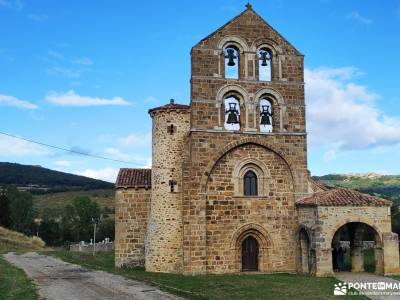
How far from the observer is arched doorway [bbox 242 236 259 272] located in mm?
24297

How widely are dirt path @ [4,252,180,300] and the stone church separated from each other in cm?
386

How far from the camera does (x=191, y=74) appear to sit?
24344 millimetres

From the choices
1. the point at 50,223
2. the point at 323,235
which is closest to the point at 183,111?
the point at 323,235

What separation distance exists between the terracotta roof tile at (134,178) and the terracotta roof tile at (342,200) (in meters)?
8.90

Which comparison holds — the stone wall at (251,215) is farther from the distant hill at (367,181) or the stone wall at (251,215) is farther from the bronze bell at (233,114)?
the distant hill at (367,181)

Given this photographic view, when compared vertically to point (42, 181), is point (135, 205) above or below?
below

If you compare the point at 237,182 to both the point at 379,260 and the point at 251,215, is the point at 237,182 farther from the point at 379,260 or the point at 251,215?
the point at 379,260

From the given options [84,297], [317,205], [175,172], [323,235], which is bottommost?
[84,297]

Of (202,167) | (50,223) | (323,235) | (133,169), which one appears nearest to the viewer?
(323,235)

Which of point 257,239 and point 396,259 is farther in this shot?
point 257,239

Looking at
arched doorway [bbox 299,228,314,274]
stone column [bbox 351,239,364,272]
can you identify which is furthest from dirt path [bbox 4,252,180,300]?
stone column [bbox 351,239,364,272]

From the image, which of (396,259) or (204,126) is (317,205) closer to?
(396,259)

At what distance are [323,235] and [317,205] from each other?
144cm

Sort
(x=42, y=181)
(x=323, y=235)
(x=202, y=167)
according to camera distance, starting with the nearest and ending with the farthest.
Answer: (x=323, y=235), (x=202, y=167), (x=42, y=181)
